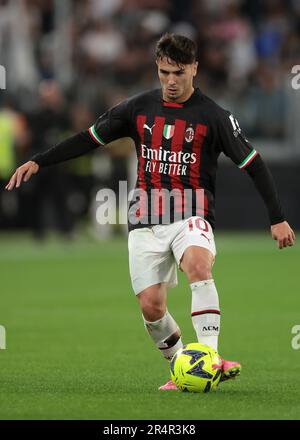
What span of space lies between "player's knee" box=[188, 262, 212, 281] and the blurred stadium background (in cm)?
305

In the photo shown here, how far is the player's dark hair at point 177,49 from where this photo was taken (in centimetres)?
710

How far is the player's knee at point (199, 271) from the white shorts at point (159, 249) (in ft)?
0.67

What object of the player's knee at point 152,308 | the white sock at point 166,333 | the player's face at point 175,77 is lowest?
the white sock at point 166,333

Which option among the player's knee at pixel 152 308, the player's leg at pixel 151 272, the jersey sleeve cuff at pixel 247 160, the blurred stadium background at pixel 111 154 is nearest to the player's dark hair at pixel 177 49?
the jersey sleeve cuff at pixel 247 160

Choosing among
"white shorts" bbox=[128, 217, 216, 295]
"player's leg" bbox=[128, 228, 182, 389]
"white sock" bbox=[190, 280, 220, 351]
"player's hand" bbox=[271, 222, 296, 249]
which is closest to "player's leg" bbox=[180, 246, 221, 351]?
"white sock" bbox=[190, 280, 220, 351]

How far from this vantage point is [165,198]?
735 centimetres

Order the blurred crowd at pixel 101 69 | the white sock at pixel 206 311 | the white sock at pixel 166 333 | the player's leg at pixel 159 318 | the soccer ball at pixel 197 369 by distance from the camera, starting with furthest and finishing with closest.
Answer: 1. the blurred crowd at pixel 101 69
2. the white sock at pixel 166 333
3. the player's leg at pixel 159 318
4. the white sock at pixel 206 311
5. the soccer ball at pixel 197 369

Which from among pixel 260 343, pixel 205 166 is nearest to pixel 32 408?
pixel 205 166

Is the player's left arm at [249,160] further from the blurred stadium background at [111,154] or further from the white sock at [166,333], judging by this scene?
the blurred stadium background at [111,154]

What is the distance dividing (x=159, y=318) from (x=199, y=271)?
59 cm

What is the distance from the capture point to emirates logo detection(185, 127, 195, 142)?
7.28 meters

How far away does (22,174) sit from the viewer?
7363mm

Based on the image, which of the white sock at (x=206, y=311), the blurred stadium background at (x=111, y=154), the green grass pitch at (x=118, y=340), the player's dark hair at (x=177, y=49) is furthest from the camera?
the blurred stadium background at (x=111, y=154)

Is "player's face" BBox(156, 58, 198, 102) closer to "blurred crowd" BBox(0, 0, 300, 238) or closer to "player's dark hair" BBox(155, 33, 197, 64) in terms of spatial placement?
"player's dark hair" BBox(155, 33, 197, 64)
